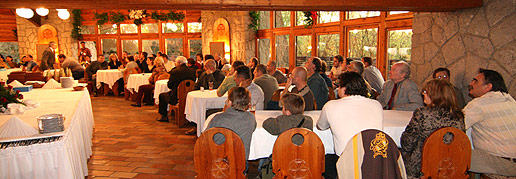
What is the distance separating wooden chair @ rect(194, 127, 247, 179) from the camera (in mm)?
2701

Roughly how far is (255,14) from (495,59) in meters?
8.27

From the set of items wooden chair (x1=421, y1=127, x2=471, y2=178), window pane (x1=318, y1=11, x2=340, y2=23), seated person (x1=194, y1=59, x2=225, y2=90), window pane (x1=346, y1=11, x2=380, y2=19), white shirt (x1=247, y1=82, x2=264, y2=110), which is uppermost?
window pane (x1=318, y1=11, x2=340, y2=23)

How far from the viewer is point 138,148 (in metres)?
5.30

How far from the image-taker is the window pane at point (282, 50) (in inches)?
447

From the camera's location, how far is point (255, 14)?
11.8 m

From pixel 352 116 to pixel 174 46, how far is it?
40.6ft

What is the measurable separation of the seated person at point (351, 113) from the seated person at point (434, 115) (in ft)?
1.05

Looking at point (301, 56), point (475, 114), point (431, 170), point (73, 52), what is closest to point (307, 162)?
point (431, 170)

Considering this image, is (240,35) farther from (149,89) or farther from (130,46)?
(130,46)

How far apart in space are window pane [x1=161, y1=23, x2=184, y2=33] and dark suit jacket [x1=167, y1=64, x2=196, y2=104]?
306 inches

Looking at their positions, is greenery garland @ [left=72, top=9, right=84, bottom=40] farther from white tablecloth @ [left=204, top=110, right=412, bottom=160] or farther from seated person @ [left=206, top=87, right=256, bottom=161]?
seated person @ [left=206, top=87, right=256, bottom=161]

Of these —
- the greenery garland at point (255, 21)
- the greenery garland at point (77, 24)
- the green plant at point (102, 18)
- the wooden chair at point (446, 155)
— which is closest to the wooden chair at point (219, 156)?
the wooden chair at point (446, 155)

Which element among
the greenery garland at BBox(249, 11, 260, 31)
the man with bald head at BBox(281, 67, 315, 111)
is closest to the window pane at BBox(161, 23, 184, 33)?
the greenery garland at BBox(249, 11, 260, 31)

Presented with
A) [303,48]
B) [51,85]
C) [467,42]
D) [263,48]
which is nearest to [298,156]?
[467,42]
